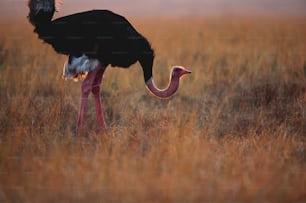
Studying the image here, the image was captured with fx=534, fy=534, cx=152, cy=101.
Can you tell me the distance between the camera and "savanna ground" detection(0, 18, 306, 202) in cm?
315

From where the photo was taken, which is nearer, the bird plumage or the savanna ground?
the savanna ground

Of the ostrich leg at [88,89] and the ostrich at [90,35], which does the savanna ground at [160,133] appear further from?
the ostrich at [90,35]

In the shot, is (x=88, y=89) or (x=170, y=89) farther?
(x=88, y=89)

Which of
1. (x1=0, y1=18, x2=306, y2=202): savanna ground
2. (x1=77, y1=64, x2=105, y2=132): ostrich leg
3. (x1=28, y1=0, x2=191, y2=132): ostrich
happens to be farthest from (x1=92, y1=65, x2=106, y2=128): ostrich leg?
(x1=28, y1=0, x2=191, y2=132): ostrich

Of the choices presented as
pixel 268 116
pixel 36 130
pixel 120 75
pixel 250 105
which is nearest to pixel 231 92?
pixel 250 105

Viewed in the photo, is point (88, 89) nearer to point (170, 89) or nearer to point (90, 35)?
point (90, 35)

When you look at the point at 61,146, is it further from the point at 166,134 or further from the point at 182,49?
the point at 182,49

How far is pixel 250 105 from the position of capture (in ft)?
16.3

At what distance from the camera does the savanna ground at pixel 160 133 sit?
315 cm

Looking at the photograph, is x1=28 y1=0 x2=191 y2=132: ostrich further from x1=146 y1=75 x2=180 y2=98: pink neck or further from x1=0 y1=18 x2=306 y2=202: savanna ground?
x1=0 y1=18 x2=306 y2=202: savanna ground

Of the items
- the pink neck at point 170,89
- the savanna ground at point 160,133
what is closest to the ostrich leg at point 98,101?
the savanna ground at point 160,133

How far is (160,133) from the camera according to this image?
383 cm

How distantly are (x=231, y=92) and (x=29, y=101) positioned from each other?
2.10 m

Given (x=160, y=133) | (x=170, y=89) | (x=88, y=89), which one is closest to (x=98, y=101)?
(x=88, y=89)
